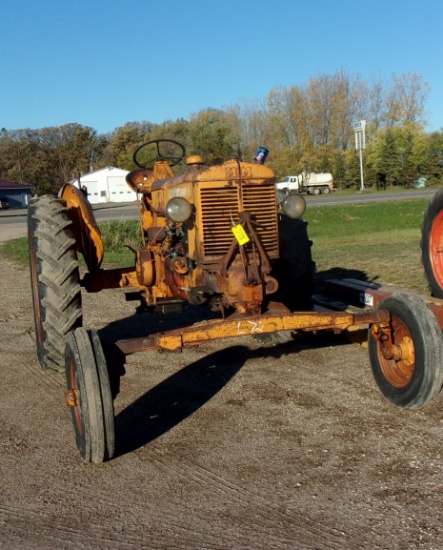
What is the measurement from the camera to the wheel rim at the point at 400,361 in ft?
15.2

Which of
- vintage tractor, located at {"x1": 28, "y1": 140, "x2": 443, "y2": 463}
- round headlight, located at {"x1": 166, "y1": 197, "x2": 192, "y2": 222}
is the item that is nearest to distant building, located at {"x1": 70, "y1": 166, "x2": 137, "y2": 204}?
vintage tractor, located at {"x1": 28, "y1": 140, "x2": 443, "y2": 463}

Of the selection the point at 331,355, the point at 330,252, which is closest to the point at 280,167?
the point at 330,252

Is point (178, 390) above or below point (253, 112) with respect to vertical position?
below

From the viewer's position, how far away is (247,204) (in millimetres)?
4836

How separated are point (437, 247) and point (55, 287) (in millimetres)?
3353

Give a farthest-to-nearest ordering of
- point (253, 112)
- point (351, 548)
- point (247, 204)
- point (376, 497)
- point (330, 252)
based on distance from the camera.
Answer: point (253, 112)
point (330, 252)
point (247, 204)
point (376, 497)
point (351, 548)

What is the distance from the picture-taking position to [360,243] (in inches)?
626

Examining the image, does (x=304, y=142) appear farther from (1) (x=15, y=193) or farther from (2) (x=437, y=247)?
(2) (x=437, y=247)

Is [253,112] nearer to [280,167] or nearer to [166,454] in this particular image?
[280,167]

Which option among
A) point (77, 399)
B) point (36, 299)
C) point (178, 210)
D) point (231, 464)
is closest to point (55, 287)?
point (36, 299)

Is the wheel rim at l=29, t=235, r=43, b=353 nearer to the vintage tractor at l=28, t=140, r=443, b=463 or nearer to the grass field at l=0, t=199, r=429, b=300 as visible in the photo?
the vintage tractor at l=28, t=140, r=443, b=463

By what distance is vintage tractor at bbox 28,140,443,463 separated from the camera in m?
4.17

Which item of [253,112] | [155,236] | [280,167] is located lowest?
[155,236]

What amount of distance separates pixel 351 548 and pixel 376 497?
0.53 m
